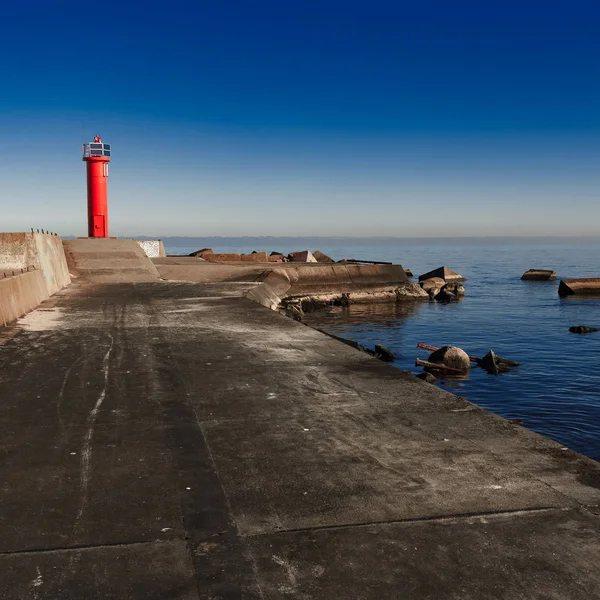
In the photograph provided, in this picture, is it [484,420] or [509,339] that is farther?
[509,339]

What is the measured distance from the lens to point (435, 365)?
15578 millimetres

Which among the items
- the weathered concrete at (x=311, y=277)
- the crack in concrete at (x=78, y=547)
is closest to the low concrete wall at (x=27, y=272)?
the weathered concrete at (x=311, y=277)

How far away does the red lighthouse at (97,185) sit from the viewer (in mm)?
41188

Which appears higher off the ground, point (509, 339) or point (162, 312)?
point (162, 312)

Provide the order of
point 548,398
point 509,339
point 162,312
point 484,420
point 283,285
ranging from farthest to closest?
point 283,285
point 509,339
point 162,312
point 548,398
point 484,420

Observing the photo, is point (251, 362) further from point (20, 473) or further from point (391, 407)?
point (20, 473)

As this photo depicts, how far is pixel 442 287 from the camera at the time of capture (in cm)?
3794

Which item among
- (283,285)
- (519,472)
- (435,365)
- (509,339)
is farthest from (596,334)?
(519,472)

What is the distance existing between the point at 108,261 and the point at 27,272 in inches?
446

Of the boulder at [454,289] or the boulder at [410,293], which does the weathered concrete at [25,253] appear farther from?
the boulder at [454,289]

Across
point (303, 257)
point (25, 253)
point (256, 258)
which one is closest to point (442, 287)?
point (303, 257)

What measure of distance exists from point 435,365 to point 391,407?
30.3ft

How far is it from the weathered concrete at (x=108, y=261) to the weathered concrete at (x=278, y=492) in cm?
1593

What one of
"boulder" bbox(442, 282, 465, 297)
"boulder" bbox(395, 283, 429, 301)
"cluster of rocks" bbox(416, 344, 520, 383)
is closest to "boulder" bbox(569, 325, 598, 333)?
"cluster of rocks" bbox(416, 344, 520, 383)
